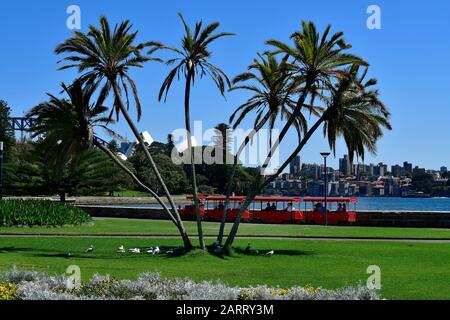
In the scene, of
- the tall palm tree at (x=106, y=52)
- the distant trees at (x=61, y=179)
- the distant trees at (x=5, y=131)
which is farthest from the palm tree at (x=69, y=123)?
the distant trees at (x=5, y=131)

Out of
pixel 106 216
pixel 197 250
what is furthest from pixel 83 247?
pixel 106 216

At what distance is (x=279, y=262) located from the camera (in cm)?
2295

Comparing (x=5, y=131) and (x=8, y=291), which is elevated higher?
(x=5, y=131)

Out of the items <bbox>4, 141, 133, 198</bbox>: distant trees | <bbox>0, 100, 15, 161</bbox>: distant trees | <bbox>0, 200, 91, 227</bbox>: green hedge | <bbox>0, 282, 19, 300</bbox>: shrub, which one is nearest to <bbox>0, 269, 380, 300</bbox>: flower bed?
<bbox>0, 282, 19, 300</bbox>: shrub

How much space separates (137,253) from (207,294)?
1415 cm

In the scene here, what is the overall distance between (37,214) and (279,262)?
68.8 feet

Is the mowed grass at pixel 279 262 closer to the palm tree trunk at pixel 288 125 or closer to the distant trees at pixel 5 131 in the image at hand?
the palm tree trunk at pixel 288 125

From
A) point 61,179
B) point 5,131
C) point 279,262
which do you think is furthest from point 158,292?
point 5,131

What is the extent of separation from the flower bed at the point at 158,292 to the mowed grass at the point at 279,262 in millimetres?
4191

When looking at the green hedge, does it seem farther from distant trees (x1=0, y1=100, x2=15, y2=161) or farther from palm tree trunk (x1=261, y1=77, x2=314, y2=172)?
distant trees (x1=0, y1=100, x2=15, y2=161)

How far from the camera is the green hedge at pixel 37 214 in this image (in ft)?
127

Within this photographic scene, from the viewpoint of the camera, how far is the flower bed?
1157 centimetres

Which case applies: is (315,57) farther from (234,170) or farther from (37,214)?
(37,214)
